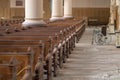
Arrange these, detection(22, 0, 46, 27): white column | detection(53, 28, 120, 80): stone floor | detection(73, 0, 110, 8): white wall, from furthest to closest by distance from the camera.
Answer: detection(73, 0, 110, 8): white wall < detection(22, 0, 46, 27): white column < detection(53, 28, 120, 80): stone floor

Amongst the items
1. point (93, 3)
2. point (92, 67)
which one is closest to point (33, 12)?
point (92, 67)

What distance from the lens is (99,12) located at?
35875 millimetres

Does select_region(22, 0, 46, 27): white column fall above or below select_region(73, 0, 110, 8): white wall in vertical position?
below

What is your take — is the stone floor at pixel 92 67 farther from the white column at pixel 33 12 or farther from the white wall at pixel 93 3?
the white wall at pixel 93 3

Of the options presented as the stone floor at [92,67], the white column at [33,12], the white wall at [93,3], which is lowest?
the stone floor at [92,67]

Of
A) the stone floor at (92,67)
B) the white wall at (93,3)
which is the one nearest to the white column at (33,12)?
the stone floor at (92,67)

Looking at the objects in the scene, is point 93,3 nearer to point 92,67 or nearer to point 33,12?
point 33,12

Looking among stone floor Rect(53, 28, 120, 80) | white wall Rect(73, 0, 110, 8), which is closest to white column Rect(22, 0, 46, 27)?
stone floor Rect(53, 28, 120, 80)

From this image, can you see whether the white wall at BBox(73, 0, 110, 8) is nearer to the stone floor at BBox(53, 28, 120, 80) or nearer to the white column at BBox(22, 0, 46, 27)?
the white column at BBox(22, 0, 46, 27)

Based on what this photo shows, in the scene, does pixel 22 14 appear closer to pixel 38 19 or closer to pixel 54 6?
pixel 54 6

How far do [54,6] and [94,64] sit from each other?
12601 millimetres

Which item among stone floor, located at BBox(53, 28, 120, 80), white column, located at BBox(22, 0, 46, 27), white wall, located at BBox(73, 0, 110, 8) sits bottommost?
stone floor, located at BBox(53, 28, 120, 80)

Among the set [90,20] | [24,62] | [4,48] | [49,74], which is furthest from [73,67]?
[90,20]

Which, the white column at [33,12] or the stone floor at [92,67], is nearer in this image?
the stone floor at [92,67]
